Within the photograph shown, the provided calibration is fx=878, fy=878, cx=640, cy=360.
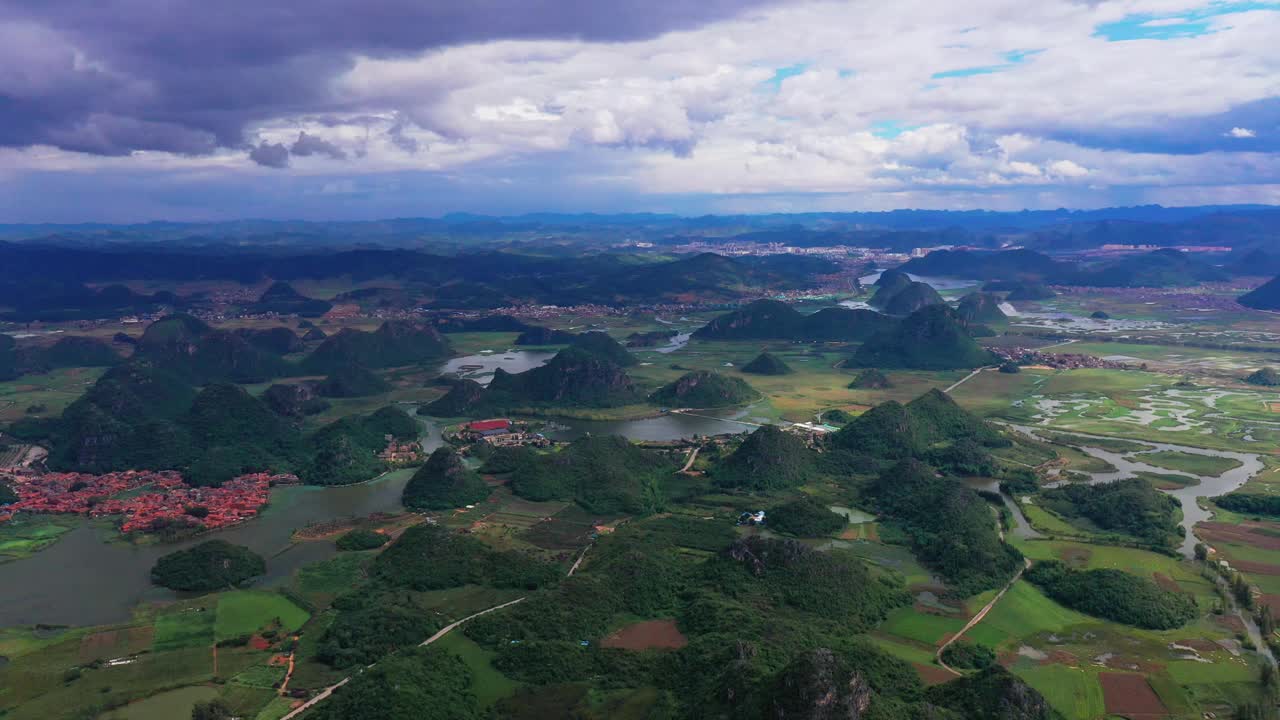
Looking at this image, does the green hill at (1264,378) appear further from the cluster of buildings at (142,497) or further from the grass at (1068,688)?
the cluster of buildings at (142,497)

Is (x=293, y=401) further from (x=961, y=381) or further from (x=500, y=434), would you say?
(x=961, y=381)

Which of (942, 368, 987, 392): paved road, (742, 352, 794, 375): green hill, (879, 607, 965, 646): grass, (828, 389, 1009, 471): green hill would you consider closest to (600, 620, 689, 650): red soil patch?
(879, 607, 965, 646): grass

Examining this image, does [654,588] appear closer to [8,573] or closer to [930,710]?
[930,710]

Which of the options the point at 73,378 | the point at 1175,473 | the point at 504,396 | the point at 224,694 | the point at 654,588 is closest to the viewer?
the point at 224,694

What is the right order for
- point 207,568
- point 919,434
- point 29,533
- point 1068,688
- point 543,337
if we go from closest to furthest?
point 1068,688 → point 207,568 → point 29,533 → point 919,434 → point 543,337

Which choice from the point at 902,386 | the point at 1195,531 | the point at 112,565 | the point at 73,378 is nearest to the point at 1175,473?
the point at 1195,531

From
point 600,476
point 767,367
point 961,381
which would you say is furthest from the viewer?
point 767,367

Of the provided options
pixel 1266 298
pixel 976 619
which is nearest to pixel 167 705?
pixel 976 619
